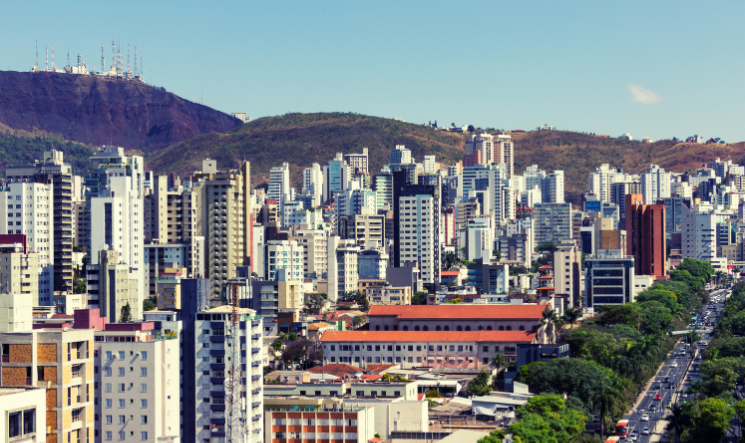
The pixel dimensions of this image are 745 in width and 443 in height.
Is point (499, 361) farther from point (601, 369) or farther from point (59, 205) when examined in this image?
point (59, 205)

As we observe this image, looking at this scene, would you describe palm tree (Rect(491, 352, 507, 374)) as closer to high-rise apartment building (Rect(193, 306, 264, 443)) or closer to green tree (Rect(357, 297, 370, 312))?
high-rise apartment building (Rect(193, 306, 264, 443))

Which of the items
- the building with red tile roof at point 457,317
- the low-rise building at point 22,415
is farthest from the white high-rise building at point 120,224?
the low-rise building at point 22,415

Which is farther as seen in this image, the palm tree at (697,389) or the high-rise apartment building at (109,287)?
the high-rise apartment building at (109,287)

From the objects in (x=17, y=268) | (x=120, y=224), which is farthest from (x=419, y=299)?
(x=17, y=268)

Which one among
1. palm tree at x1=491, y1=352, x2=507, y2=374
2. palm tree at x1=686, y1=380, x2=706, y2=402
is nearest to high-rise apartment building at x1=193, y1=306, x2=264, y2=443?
palm tree at x1=686, y1=380, x2=706, y2=402

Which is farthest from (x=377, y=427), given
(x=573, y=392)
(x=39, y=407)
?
(x=39, y=407)

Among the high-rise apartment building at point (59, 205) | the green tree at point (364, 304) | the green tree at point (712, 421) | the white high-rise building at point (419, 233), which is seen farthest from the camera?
the white high-rise building at point (419, 233)

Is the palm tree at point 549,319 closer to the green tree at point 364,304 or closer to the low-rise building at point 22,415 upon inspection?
the green tree at point 364,304
